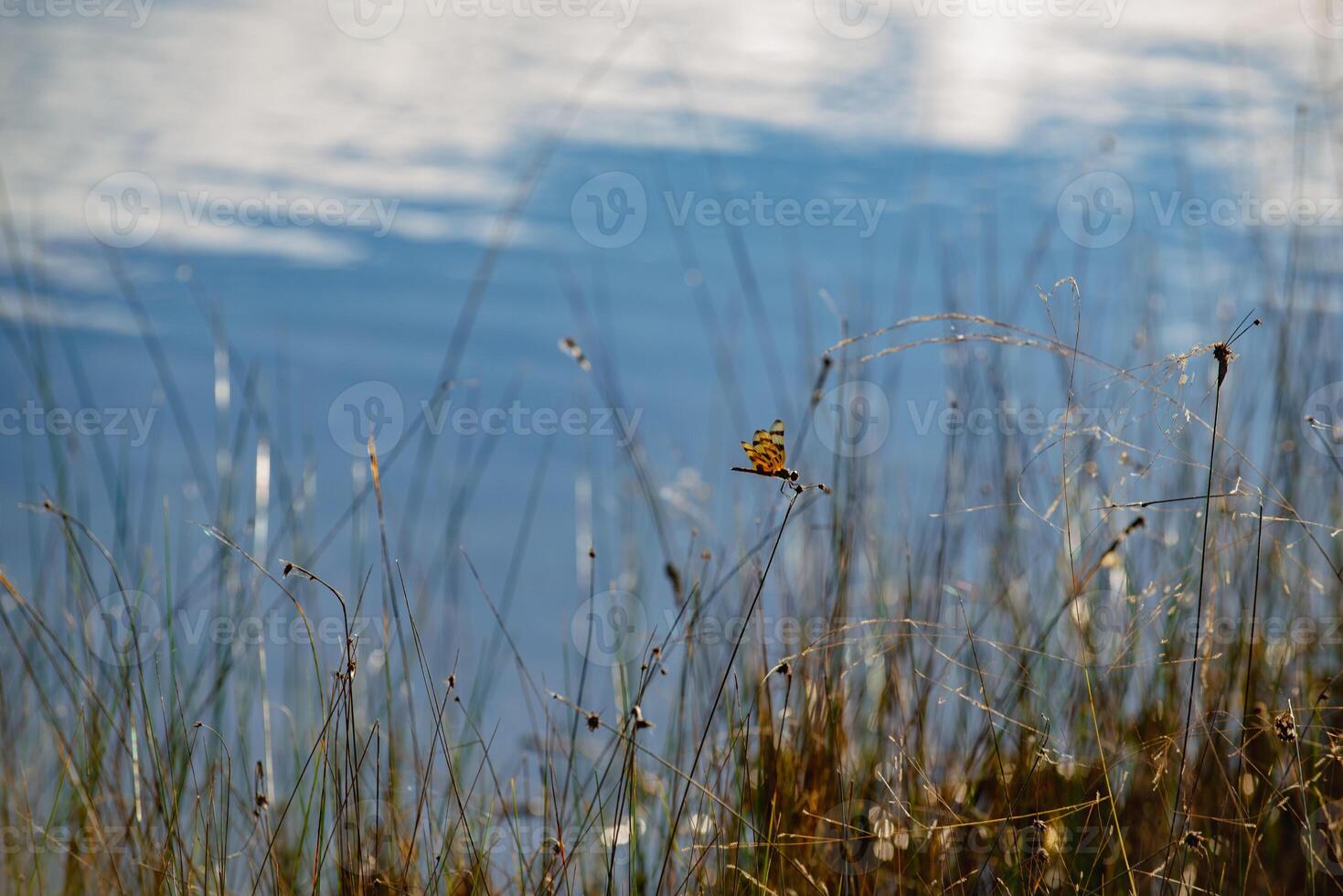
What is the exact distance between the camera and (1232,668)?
8.68ft

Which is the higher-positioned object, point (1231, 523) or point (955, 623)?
point (1231, 523)

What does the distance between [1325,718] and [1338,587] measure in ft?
1.18

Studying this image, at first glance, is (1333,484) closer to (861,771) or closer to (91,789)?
(861,771)

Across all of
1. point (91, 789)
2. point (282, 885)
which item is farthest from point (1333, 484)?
point (91, 789)
